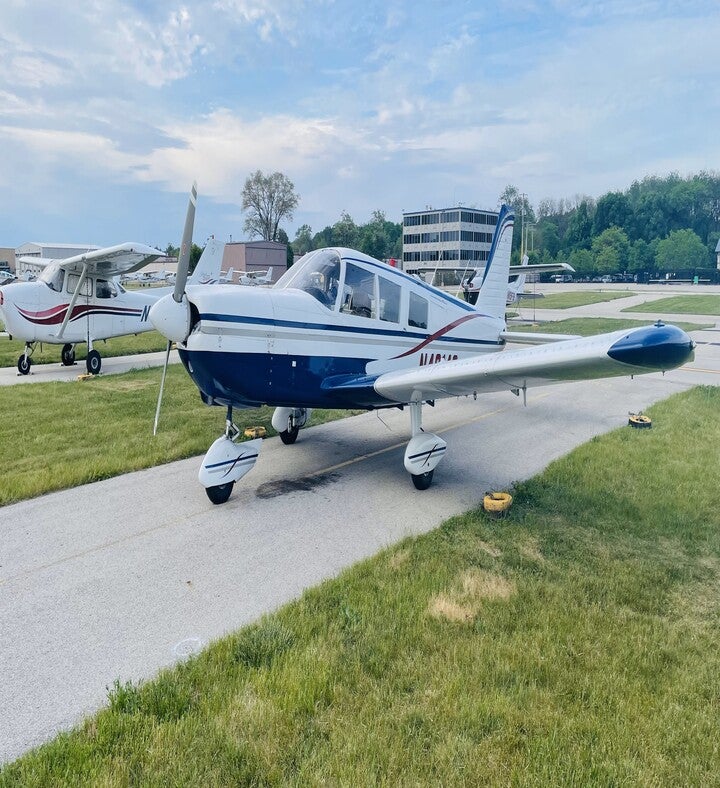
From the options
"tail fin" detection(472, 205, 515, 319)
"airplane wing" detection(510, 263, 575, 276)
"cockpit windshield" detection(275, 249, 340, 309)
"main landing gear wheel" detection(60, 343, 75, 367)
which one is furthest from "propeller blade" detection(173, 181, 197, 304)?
"airplane wing" detection(510, 263, 575, 276)

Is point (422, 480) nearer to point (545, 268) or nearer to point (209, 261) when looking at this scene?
point (209, 261)

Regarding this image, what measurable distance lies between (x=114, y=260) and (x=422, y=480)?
1093 centimetres

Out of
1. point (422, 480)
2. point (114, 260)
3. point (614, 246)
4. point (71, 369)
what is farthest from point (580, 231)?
point (422, 480)

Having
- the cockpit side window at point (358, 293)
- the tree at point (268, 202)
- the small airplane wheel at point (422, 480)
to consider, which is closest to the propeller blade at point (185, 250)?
the cockpit side window at point (358, 293)

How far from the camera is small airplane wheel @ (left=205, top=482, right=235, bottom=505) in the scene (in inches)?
228

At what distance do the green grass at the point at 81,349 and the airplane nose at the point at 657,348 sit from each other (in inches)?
548

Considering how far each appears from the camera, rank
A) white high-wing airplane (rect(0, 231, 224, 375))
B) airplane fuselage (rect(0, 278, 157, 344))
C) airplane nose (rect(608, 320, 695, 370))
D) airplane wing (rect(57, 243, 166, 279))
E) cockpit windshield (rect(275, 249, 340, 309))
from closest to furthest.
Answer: airplane nose (rect(608, 320, 695, 370)) < cockpit windshield (rect(275, 249, 340, 309)) < airplane wing (rect(57, 243, 166, 279)) < white high-wing airplane (rect(0, 231, 224, 375)) < airplane fuselage (rect(0, 278, 157, 344))

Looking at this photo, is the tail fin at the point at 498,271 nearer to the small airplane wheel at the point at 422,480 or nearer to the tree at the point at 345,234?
the small airplane wheel at the point at 422,480

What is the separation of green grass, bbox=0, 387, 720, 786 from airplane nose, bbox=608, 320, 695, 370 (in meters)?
1.70

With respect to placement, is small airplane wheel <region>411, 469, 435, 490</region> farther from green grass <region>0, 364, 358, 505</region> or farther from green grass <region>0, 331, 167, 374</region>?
green grass <region>0, 331, 167, 374</region>

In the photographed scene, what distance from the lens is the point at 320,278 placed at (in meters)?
6.41

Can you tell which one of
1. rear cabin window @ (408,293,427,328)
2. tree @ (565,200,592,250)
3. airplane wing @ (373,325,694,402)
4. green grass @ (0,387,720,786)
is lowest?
green grass @ (0,387,720,786)

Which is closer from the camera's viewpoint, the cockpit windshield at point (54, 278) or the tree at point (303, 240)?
the cockpit windshield at point (54, 278)

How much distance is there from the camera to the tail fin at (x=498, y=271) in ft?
31.6
